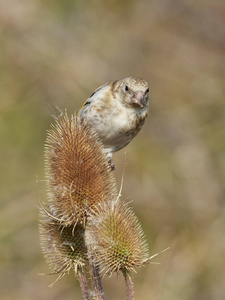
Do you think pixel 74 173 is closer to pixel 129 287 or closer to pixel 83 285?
pixel 83 285

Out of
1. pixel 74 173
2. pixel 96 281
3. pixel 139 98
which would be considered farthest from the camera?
pixel 139 98

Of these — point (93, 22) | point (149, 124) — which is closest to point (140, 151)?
point (149, 124)

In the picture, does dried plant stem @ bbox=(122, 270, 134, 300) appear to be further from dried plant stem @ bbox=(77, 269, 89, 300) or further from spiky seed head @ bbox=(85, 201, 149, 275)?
dried plant stem @ bbox=(77, 269, 89, 300)

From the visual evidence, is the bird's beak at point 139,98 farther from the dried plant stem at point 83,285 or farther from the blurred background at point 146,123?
the blurred background at point 146,123

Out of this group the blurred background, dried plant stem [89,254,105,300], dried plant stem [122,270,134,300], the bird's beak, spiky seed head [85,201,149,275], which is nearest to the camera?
dried plant stem [122,270,134,300]

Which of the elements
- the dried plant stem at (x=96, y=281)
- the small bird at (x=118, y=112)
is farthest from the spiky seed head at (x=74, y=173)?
the small bird at (x=118, y=112)

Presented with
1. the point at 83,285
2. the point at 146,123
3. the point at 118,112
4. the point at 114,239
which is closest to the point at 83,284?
the point at 83,285

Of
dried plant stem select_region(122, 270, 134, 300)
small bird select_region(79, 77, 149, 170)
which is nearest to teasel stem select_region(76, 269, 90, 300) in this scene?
dried plant stem select_region(122, 270, 134, 300)
